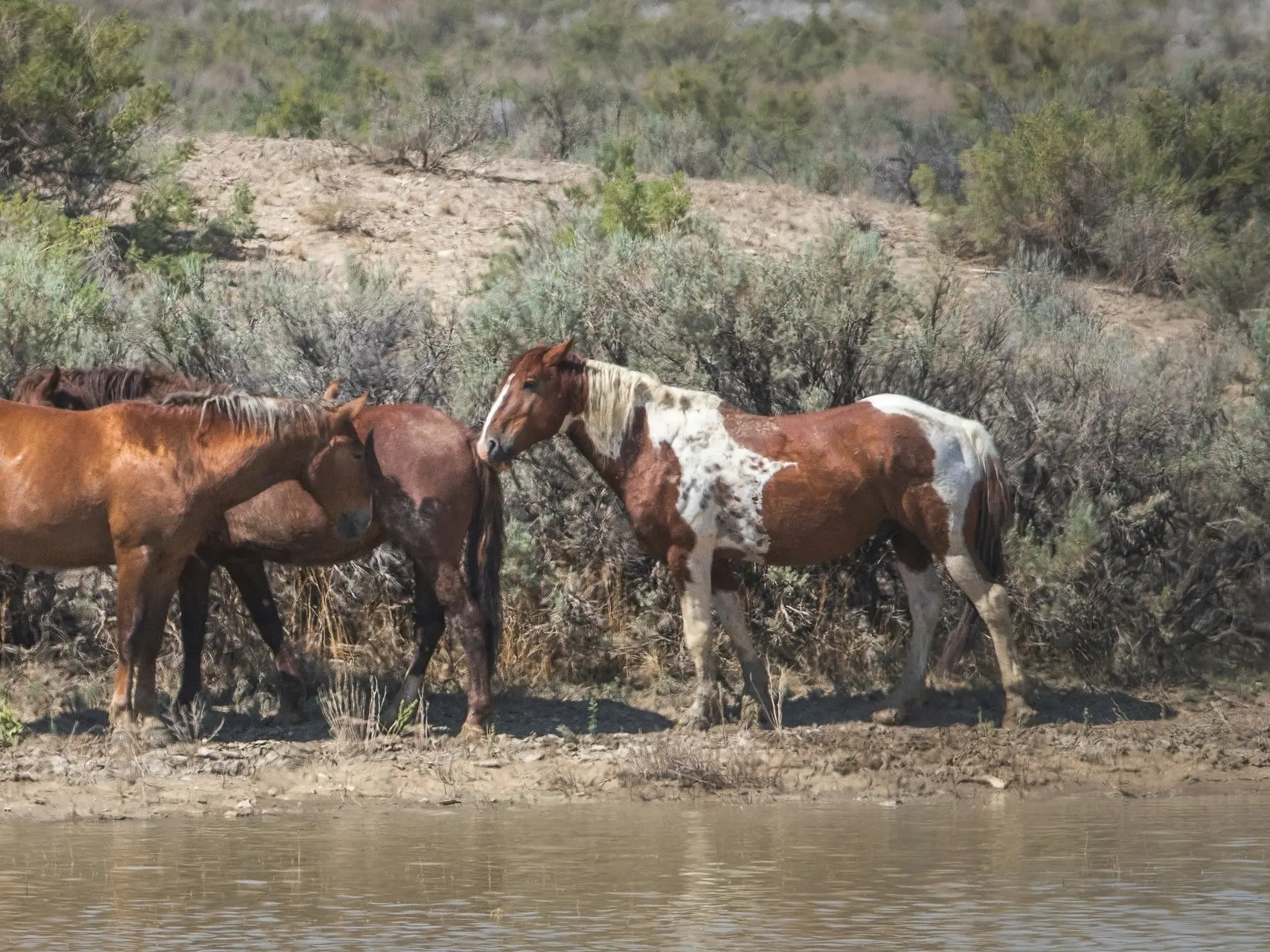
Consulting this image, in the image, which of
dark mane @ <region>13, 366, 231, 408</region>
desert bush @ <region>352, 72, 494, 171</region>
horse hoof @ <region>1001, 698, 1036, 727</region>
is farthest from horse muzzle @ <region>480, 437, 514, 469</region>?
desert bush @ <region>352, 72, 494, 171</region>

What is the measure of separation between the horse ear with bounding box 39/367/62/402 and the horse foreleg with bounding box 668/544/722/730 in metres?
3.45

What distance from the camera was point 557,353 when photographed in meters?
10.2

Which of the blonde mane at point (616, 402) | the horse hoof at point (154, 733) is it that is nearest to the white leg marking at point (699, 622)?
the blonde mane at point (616, 402)

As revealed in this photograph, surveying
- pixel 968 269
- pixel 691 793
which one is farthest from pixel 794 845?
pixel 968 269

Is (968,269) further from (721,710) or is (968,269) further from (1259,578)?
(721,710)

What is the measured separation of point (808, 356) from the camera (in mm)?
11727

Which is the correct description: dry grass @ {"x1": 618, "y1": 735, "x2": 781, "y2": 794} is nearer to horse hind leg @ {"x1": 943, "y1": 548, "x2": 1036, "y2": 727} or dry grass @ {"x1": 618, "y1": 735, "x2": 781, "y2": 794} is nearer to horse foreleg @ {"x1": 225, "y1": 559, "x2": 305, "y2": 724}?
horse hind leg @ {"x1": 943, "y1": 548, "x2": 1036, "y2": 727}

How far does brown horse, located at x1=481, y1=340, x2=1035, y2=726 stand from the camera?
1002 cm

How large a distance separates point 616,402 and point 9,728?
12.0ft

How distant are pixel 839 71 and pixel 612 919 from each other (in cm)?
4828

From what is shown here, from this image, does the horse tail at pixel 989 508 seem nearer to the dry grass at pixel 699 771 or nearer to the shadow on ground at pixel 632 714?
the shadow on ground at pixel 632 714

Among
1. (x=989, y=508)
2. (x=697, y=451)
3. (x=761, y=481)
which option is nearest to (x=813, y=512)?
(x=761, y=481)

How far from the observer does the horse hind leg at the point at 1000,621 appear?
10016 millimetres

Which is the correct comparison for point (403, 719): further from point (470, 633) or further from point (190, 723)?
point (190, 723)
